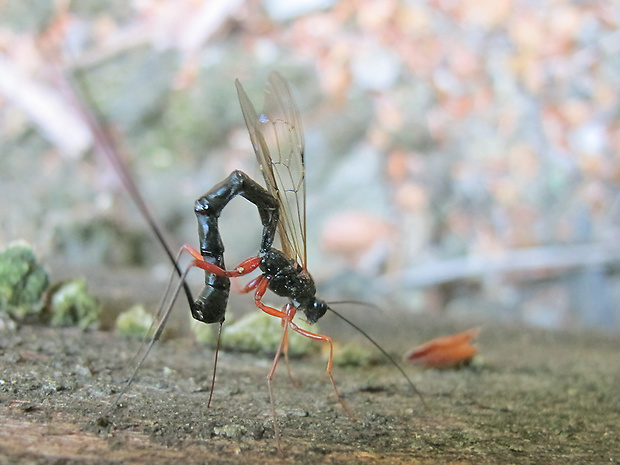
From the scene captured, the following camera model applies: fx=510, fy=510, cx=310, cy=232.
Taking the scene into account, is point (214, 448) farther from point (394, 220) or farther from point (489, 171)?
point (489, 171)

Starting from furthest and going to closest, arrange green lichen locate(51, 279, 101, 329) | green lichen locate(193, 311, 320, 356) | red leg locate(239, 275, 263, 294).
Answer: green lichen locate(193, 311, 320, 356), green lichen locate(51, 279, 101, 329), red leg locate(239, 275, 263, 294)

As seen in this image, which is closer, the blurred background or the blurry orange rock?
the blurred background

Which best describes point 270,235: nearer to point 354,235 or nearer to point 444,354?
point 444,354

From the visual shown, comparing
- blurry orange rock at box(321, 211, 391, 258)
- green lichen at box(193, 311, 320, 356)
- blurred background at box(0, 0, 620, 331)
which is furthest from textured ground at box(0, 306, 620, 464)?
blurry orange rock at box(321, 211, 391, 258)

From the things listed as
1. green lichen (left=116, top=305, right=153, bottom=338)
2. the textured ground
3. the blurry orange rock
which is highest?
the blurry orange rock

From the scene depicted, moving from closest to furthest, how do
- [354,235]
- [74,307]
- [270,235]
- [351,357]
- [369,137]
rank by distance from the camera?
[270,235] < [74,307] < [351,357] < [354,235] < [369,137]

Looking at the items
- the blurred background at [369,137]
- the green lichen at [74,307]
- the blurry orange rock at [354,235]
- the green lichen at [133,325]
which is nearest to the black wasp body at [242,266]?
the green lichen at [133,325]

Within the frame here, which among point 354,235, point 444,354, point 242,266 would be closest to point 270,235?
point 242,266

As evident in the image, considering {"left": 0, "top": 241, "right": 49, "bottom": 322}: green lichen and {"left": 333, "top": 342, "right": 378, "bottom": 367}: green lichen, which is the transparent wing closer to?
{"left": 333, "top": 342, "right": 378, "bottom": 367}: green lichen
